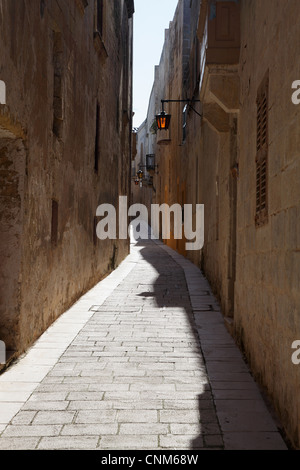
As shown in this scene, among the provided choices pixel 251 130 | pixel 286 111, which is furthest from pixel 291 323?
pixel 251 130

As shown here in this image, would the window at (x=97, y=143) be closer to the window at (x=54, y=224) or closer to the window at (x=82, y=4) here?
the window at (x=82, y=4)

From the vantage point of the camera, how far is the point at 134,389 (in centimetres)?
445

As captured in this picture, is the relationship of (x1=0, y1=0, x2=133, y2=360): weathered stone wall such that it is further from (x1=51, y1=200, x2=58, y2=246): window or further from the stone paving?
the stone paving

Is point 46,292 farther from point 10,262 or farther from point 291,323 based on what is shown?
point 291,323

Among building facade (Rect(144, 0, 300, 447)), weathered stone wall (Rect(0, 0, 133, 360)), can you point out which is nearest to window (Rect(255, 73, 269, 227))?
building facade (Rect(144, 0, 300, 447))

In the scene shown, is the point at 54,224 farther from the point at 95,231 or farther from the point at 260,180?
the point at 95,231

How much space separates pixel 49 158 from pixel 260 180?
10.1ft

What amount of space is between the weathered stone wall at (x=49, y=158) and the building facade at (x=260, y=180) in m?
2.10

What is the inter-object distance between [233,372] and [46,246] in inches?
116

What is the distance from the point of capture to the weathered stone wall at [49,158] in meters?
5.31

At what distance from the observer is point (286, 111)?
355cm

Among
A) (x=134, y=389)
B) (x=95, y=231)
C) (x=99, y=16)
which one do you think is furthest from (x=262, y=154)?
(x=99, y=16)

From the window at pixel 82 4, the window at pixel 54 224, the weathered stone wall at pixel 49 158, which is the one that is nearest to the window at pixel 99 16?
the weathered stone wall at pixel 49 158

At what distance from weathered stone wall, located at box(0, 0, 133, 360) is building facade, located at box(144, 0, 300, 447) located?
2.10m
